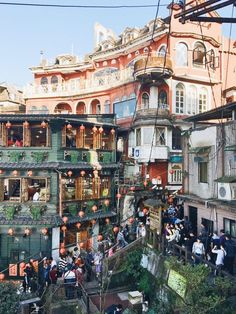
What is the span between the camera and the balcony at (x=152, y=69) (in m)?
26.7

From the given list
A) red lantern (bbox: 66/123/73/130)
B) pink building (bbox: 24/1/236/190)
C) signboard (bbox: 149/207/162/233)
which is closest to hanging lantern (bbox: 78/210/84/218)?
red lantern (bbox: 66/123/73/130)

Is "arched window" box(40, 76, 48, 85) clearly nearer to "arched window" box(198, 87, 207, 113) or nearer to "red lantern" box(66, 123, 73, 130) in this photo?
"red lantern" box(66, 123, 73, 130)

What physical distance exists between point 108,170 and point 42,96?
1729cm

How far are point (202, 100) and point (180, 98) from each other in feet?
8.56

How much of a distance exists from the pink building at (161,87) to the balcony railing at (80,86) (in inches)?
4.7

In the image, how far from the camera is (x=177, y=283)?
1266 cm

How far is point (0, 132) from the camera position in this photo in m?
23.0

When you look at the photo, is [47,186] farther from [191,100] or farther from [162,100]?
[191,100]

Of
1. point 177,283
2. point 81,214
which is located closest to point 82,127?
point 81,214

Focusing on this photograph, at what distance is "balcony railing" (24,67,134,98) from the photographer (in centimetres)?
3263

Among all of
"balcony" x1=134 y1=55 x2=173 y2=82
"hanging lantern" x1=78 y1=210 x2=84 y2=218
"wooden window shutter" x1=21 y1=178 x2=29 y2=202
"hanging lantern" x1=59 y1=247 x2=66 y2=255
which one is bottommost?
"hanging lantern" x1=59 y1=247 x2=66 y2=255

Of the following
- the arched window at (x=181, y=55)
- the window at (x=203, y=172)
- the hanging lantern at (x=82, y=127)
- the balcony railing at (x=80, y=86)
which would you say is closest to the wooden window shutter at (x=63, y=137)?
the hanging lantern at (x=82, y=127)

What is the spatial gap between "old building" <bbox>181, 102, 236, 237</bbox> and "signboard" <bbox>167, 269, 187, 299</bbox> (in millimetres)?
4665

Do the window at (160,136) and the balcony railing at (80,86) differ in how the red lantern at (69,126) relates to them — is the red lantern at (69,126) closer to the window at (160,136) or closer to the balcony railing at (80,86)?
the window at (160,136)
